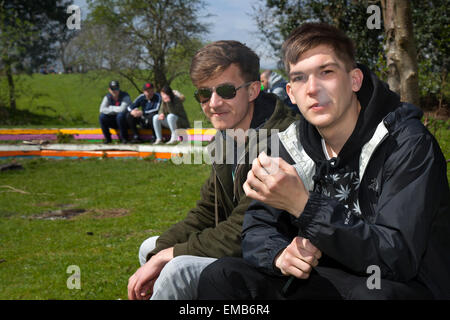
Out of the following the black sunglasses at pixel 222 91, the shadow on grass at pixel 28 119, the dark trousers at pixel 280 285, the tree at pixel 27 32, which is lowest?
the shadow on grass at pixel 28 119

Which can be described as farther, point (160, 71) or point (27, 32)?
point (27, 32)

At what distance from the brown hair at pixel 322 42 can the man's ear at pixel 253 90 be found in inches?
26.5

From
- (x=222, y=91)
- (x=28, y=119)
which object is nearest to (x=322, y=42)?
(x=222, y=91)

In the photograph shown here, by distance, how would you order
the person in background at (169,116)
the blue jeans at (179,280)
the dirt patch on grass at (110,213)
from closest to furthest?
the blue jeans at (179,280), the dirt patch on grass at (110,213), the person in background at (169,116)

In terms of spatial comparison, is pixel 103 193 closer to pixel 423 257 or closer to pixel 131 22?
pixel 423 257

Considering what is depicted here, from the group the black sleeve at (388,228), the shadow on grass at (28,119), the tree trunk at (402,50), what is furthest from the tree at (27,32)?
the black sleeve at (388,228)

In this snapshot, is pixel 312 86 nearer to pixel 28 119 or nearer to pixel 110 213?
pixel 110 213

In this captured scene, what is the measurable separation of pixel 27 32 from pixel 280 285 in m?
27.3

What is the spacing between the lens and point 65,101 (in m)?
30.6

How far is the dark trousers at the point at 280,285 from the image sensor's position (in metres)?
1.87

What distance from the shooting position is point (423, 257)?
193cm

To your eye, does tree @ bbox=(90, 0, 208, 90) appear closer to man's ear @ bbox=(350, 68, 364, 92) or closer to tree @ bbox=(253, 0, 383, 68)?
tree @ bbox=(253, 0, 383, 68)

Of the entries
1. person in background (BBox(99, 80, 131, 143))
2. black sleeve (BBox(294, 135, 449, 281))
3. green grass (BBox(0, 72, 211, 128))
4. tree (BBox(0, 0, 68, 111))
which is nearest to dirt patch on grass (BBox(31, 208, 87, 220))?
black sleeve (BBox(294, 135, 449, 281))

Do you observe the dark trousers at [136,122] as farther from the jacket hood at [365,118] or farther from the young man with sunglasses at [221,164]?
the jacket hood at [365,118]
